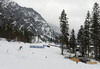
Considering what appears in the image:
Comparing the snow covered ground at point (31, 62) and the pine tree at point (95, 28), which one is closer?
the snow covered ground at point (31, 62)

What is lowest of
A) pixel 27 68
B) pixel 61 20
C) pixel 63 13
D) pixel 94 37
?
pixel 27 68

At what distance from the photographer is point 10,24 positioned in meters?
47.4

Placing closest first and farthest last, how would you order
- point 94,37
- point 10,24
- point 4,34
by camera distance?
point 94,37 < point 10,24 < point 4,34

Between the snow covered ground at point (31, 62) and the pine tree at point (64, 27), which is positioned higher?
the pine tree at point (64, 27)

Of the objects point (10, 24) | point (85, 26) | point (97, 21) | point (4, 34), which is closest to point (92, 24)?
point (97, 21)

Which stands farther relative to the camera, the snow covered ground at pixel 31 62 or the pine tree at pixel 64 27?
the pine tree at pixel 64 27

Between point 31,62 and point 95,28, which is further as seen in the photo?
point 95,28

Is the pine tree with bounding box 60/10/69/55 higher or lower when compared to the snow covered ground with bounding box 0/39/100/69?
higher

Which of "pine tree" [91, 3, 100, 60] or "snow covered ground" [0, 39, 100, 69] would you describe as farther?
"pine tree" [91, 3, 100, 60]

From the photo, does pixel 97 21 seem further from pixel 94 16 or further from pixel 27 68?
pixel 27 68

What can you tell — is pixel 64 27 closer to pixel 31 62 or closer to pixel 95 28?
pixel 95 28

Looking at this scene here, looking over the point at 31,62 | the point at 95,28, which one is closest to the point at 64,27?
the point at 95,28

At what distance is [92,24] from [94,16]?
2453 millimetres

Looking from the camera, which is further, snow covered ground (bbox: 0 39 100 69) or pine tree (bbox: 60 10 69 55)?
pine tree (bbox: 60 10 69 55)
